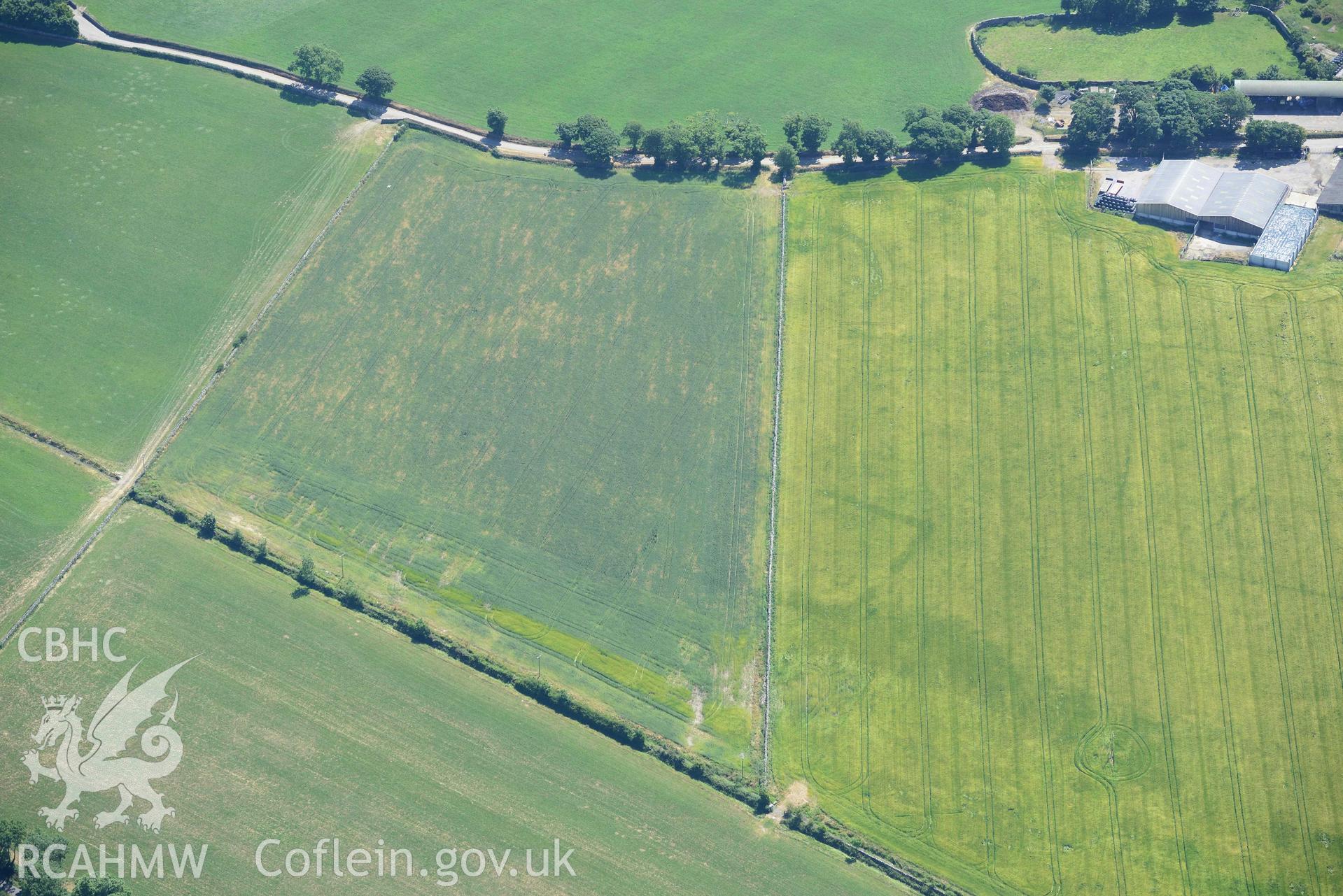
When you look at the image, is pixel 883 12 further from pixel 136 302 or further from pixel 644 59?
pixel 136 302

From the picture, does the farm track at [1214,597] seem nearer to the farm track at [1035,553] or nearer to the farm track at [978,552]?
the farm track at [1035,553]

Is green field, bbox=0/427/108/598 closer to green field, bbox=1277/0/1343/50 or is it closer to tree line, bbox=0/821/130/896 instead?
tree line, bbox=0/821/130/896

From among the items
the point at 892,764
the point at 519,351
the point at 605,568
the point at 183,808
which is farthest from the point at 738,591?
the point at 183,808

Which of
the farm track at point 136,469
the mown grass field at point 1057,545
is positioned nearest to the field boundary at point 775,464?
the mown grass field at point 1057,545

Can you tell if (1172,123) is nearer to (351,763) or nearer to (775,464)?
(775,464)

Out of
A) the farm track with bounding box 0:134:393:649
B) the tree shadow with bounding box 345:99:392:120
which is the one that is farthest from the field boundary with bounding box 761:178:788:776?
the farm track with bounding box 0:134:393:649

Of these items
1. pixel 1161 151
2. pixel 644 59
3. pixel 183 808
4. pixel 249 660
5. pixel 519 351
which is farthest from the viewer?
pixel 644 59

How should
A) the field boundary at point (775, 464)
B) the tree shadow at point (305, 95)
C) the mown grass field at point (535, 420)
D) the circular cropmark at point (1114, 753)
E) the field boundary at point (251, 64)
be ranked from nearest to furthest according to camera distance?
the circular cropmark at point (1114, 753)
the field boundary at point (775, 464)
the mown grass field at point (535, 420)
the field boundary at point (251, 64)
the tree shadow at point (305, 95)
